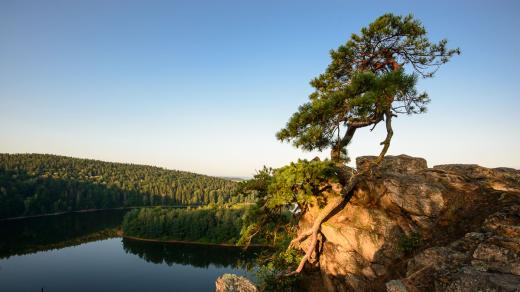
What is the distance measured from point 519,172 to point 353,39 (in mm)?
9205

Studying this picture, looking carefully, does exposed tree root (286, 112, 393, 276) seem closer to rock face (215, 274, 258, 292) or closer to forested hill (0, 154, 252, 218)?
rock face (215, 274, 258, 292)

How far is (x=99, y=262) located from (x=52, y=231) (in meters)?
42.0

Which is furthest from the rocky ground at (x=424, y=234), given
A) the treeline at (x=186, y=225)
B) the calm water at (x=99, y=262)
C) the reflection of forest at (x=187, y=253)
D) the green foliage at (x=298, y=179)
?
the treeline at (x=186, y=225)

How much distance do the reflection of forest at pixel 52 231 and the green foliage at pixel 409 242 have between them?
88.0 m

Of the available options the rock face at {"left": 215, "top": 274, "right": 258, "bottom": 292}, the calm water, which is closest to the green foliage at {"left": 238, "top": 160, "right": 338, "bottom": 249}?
the rock face at {"left": 215, "top": 274, "right": 258, "bottom": 292}

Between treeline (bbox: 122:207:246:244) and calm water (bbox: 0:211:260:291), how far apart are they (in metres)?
4.68

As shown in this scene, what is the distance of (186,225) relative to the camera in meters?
90.1

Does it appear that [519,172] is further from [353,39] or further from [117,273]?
[117,273]

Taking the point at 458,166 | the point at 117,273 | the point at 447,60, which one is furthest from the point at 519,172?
the point at 117,273

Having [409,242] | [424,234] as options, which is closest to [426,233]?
[424,234]

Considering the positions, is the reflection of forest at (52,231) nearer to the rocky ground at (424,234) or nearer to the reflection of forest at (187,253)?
the reflection of forest at (187,253)

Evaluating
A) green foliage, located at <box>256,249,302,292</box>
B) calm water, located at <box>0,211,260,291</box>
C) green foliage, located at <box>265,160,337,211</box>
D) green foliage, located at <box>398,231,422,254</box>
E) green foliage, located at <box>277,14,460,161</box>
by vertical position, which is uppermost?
green foliage, located at <box>277,14,460,161</box>

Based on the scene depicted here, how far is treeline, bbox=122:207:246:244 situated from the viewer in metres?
88.1

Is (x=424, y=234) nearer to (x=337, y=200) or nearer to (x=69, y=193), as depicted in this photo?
(x=337, y=200)
